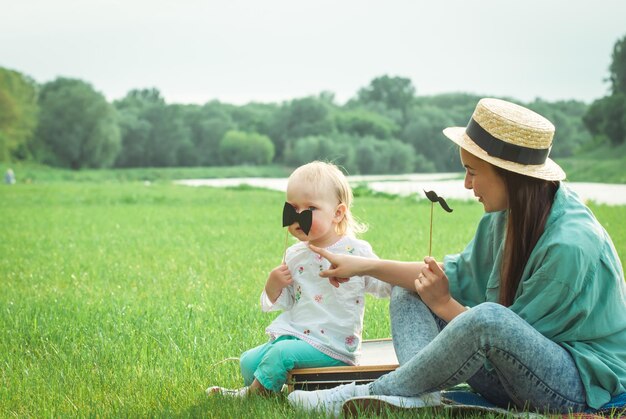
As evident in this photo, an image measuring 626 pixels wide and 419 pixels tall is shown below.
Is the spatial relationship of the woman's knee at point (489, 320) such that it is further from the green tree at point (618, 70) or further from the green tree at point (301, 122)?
the green tree at point (301, 122)

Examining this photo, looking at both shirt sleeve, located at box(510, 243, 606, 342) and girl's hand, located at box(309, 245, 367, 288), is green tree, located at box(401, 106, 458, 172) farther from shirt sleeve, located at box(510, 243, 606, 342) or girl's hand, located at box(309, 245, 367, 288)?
shirt sleeve, located at box(510, 243, 606, 342)

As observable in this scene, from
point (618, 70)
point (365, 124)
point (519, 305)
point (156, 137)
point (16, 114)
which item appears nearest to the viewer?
point (519, 305)

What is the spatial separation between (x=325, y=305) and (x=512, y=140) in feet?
3.40

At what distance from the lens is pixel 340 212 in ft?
12.1

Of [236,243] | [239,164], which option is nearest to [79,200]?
[236,243]

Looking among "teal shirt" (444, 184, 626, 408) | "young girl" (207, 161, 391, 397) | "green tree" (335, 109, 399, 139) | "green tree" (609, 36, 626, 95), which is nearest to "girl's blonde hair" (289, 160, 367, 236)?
"young girl" (207, 161, 391, 397)

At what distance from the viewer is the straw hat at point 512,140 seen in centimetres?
312

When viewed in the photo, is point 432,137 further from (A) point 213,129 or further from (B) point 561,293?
(B) point 561,293

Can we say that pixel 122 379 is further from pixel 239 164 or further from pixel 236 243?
pixel 239 164

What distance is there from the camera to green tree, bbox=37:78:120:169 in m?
57.7

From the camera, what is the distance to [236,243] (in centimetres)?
1040

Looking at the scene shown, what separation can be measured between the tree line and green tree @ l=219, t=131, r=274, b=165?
0.07 meters

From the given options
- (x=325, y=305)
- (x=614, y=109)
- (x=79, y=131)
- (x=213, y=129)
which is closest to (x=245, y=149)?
(x=213, y=129)

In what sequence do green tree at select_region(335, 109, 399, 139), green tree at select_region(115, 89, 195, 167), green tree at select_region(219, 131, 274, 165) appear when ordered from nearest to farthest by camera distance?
green tree at select_region(219, 131, 274, 165)
green tree at select_region(115, 89, 195, 167)
green tree at select_region(335, 109, 399, 139)
